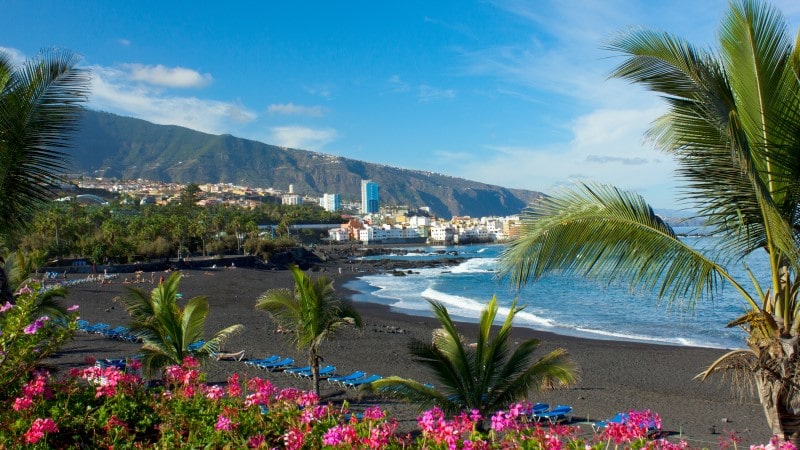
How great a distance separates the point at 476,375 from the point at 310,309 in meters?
3.43

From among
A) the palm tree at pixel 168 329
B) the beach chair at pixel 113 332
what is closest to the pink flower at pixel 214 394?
the palm tree at pixel 168 329

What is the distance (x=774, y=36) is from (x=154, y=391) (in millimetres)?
4504

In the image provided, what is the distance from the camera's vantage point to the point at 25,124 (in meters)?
4.02

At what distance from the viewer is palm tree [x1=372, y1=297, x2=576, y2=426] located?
6367mm

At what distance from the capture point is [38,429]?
2676 mm

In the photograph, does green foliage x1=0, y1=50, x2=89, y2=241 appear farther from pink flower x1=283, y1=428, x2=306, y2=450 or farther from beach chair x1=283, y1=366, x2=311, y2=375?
beach chair x1=283, y1=366, x2=311, y2=375

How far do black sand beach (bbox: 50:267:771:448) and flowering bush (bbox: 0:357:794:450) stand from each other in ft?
21.9

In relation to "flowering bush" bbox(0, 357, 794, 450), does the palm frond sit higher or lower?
higher

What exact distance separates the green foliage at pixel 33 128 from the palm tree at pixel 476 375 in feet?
12.6

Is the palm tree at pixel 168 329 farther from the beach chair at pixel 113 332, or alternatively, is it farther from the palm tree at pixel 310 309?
the beach chair at pixel 113 332

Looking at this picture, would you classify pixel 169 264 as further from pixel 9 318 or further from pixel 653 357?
pixel 9 318

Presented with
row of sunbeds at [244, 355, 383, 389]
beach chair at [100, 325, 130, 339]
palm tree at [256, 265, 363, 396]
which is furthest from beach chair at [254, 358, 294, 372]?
beach chair at [100, 325, 130, 339]

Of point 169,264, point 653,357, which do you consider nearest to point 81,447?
point 653,357

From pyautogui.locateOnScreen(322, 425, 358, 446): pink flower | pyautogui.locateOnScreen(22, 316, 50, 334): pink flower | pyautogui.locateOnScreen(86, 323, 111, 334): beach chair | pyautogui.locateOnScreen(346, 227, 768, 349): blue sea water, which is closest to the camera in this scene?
pyautogui.locateOnScreen(322, 425, 358, 446): pink flower
